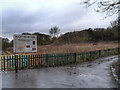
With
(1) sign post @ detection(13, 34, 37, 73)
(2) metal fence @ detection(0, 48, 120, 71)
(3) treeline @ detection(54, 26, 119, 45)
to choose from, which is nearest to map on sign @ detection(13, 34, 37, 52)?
(1) sign post @ detection(13, 34, 37, 73)

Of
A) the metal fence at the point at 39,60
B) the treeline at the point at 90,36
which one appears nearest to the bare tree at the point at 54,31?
the treeline at the point at 90,36

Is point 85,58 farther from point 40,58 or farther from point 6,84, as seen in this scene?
point 6,84

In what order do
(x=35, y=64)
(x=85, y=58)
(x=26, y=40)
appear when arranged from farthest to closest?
(x=85, y=58)
(x=26, y=40)
(x=35, y=64)

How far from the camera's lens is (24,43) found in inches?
428

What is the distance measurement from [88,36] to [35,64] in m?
52.4

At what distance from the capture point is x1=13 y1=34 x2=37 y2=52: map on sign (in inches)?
415

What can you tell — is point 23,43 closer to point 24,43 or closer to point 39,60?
point 24,43

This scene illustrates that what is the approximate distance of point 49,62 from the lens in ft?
35.5

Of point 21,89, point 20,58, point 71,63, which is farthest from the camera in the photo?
point 71,63

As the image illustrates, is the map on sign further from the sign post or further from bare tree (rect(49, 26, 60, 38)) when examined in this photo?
bare tree (rect(49, 26, 60, 38))

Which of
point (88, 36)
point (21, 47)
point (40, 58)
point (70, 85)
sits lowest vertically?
point (70, 85)

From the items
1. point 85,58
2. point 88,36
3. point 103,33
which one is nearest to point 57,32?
point 88,36

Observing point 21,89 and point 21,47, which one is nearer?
point 21,89

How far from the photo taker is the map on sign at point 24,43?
34.6 ft
